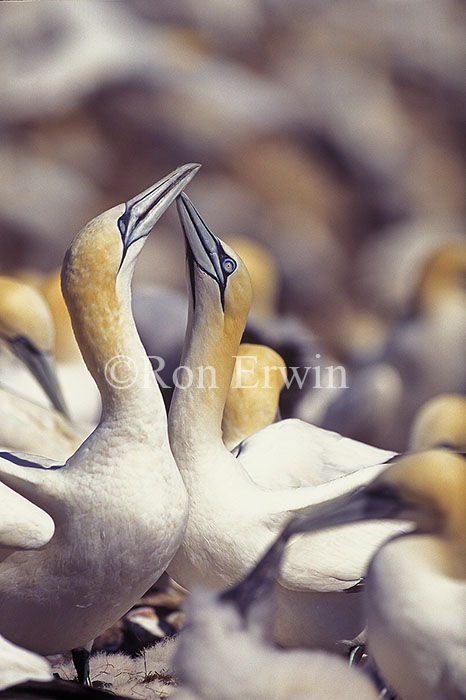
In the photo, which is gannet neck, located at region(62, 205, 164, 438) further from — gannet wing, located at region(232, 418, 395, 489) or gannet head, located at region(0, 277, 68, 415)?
gannet head, located at region(0, 277, 68, 415)

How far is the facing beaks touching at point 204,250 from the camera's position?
2.94 m

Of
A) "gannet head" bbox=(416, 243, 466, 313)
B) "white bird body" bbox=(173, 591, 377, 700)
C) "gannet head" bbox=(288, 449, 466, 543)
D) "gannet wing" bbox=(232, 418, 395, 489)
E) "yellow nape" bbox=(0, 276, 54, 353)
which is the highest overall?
"gannet head" bbox=(416, 243, 466, 313)

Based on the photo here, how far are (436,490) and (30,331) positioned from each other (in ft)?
9.37

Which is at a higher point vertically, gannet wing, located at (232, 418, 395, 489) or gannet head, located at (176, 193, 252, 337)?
gannet head, located at (176, 193, 252, 337)

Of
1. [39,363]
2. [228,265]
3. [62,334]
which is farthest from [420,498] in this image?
[62,334]

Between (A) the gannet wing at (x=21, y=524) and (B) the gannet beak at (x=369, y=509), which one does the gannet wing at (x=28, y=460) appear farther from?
(B) the gannet beak at (x=369, y=509)

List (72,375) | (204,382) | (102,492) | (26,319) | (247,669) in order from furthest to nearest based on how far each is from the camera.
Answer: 1. (72,375)
2. (26,319)
3. (204,382)
4. (102,492)
5. (247,669)

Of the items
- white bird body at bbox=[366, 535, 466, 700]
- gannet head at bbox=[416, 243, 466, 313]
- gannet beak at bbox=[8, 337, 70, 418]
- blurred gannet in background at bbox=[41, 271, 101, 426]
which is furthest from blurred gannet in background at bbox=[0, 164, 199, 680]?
gannet head at bbox=[416, 243, 466, 313]

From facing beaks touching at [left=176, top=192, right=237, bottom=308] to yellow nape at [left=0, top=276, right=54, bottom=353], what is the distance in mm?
1700

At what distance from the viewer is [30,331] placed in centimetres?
453

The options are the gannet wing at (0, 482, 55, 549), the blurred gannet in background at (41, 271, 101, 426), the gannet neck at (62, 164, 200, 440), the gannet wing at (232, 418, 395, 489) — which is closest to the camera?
the gannet wing at (0, 482, 55, 549)

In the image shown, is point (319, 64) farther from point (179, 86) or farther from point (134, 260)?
point (134, 260)

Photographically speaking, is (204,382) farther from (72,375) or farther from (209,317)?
(72,375)

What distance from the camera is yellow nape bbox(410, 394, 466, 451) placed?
146 inches
